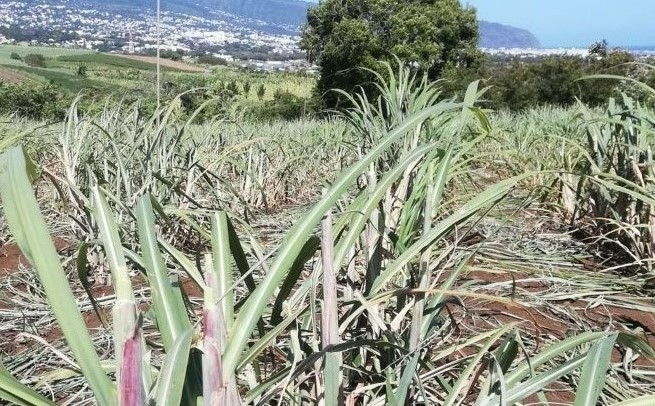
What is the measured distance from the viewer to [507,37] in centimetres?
17688

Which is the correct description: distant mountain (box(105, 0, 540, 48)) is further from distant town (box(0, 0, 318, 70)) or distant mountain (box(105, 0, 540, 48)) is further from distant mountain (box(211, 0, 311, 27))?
distant town (box(0, 0, 318, 70))

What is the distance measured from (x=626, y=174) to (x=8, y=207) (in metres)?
2.30

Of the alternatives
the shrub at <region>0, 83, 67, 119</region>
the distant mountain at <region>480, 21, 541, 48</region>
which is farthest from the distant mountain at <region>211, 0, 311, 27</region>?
the shrub at <region>0, 83, 67, 119</region>

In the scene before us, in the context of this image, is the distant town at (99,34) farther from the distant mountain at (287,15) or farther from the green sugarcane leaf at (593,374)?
the distant mountain at (287,15)

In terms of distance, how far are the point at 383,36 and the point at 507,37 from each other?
168 metres

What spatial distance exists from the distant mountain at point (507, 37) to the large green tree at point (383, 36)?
5493 inches

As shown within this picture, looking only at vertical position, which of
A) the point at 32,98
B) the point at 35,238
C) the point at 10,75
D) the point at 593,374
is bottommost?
the point at 10,75

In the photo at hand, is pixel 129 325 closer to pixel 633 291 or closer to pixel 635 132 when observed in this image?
pixel 633 291

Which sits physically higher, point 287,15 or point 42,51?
point 42,51

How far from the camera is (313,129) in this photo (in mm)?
6348

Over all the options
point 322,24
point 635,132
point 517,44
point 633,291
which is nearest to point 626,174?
point 635,132

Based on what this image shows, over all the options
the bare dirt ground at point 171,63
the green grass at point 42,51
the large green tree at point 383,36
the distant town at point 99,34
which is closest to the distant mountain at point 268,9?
the distant town at point 99,34

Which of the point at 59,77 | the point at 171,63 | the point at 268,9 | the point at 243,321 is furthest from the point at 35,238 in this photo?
the point at 268,9

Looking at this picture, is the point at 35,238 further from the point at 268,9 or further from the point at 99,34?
the point at 268,9
